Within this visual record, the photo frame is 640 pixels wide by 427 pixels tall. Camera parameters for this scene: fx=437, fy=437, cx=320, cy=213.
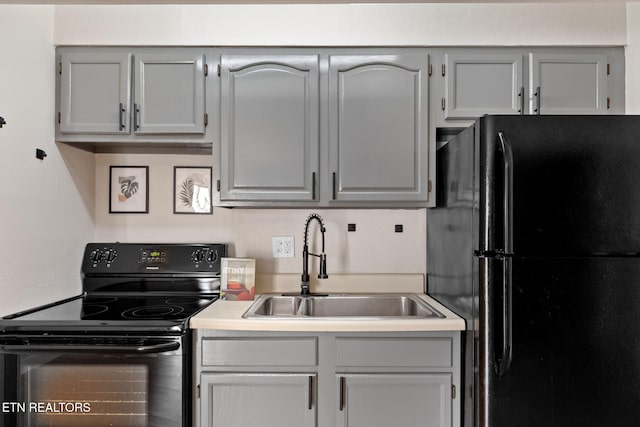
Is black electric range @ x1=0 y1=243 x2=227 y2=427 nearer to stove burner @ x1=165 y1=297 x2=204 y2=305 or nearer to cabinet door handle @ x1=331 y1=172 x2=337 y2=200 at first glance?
stove burner @ x1=165 y1=297 x2=204 y2=305

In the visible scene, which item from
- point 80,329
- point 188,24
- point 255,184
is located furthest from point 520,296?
point 188,24

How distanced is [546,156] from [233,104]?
136 centimetres

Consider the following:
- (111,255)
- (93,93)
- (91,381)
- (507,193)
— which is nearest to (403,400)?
(507,193)

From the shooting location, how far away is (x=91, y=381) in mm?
1695

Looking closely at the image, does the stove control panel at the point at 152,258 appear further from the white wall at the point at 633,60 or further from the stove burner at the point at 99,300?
the white wall at the point at 633,60

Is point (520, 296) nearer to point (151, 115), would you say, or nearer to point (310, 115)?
point (310, 115)

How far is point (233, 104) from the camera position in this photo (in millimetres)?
2066

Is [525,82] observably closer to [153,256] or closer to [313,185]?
[313,185]

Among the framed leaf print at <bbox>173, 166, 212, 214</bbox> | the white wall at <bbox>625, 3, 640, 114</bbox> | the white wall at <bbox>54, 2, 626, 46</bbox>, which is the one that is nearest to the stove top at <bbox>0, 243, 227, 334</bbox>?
the framed leaf print at <bbox>173, 166, 212, 214</bbox>

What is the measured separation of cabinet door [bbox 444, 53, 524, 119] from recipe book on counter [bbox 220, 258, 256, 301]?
1.21 metres

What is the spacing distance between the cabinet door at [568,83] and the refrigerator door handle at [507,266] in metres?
0.62

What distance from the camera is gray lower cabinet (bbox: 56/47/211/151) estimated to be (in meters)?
2.07

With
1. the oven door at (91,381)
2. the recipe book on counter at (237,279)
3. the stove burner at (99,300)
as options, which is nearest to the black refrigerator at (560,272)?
the recipe book on counter at (237,279)

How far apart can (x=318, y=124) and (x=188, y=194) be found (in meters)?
0.87
